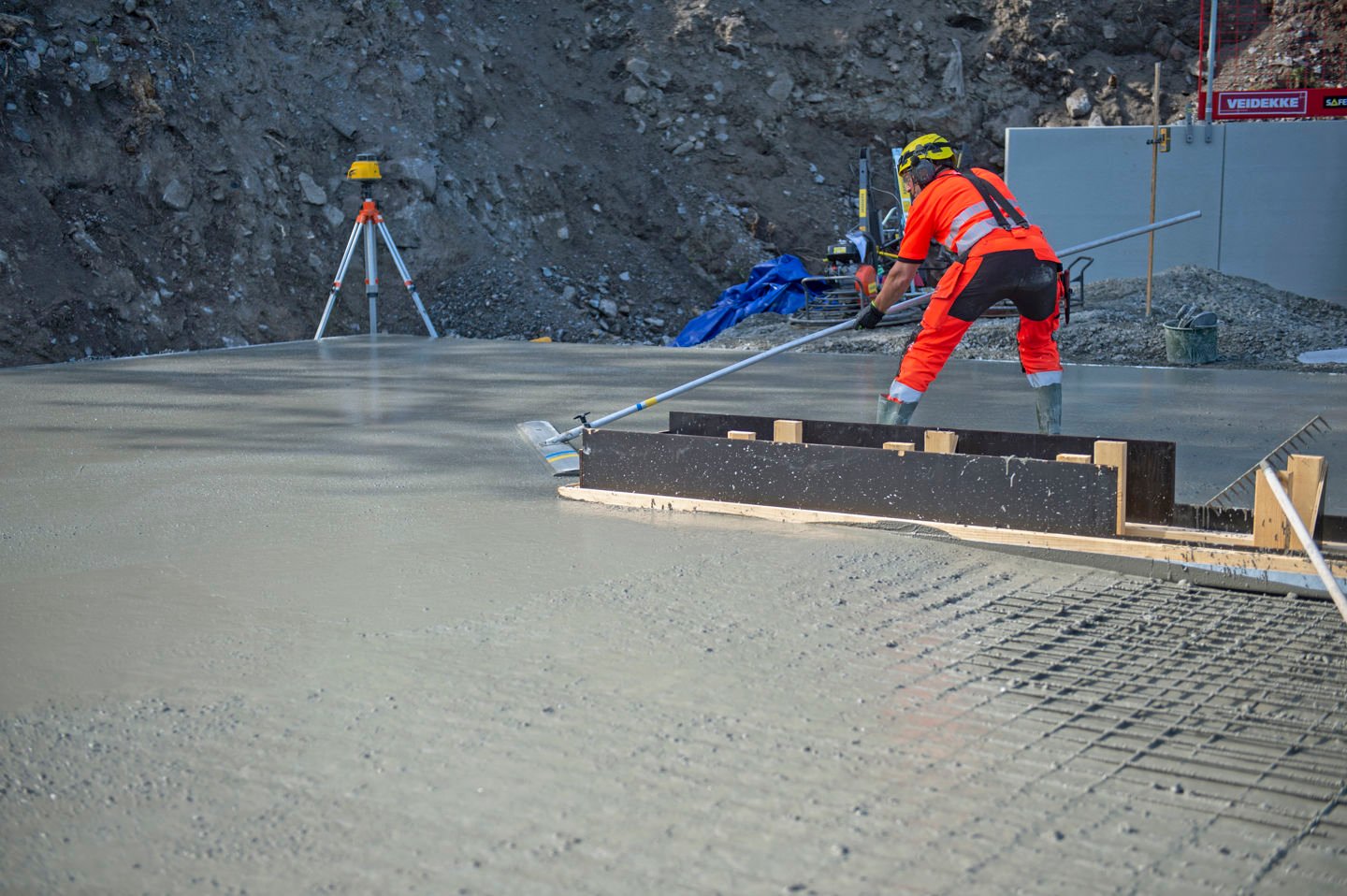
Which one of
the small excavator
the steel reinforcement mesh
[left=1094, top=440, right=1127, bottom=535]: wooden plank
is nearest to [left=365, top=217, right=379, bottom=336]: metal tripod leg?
the small excavator

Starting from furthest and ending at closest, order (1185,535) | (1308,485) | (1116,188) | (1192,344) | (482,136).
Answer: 1. (482,136)
2. (1116,188)
3. (1192,344)
4. (1185,535)
5. (1308,485)

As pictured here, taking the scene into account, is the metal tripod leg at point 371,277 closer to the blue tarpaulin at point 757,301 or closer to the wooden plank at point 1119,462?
the blue tarpaulin at point 757,301

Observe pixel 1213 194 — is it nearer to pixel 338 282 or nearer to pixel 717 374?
pixel 338 282

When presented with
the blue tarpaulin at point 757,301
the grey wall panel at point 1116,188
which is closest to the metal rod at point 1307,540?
the blue tarpaulin at point 757,301

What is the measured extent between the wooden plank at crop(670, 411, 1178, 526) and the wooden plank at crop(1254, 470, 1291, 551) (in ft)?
1.49

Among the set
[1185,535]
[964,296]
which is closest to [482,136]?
[964,296]

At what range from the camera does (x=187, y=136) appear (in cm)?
1484

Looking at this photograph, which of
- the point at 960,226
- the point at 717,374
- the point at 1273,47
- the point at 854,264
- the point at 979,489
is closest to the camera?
the point at 979,489

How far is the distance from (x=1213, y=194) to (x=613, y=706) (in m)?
14.6

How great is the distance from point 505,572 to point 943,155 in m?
2.92

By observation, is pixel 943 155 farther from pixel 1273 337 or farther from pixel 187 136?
pixel 187 136

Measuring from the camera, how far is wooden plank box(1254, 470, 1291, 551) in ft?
14.0

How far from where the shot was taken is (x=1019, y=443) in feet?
17.4

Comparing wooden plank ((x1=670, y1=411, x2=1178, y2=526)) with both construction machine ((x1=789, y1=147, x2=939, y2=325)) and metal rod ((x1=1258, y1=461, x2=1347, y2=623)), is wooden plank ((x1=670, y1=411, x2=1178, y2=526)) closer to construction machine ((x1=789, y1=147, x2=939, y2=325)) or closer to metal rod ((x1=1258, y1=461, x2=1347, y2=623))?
metal rod ((x1=1258, y1=461, x2=1347, y2=623))
